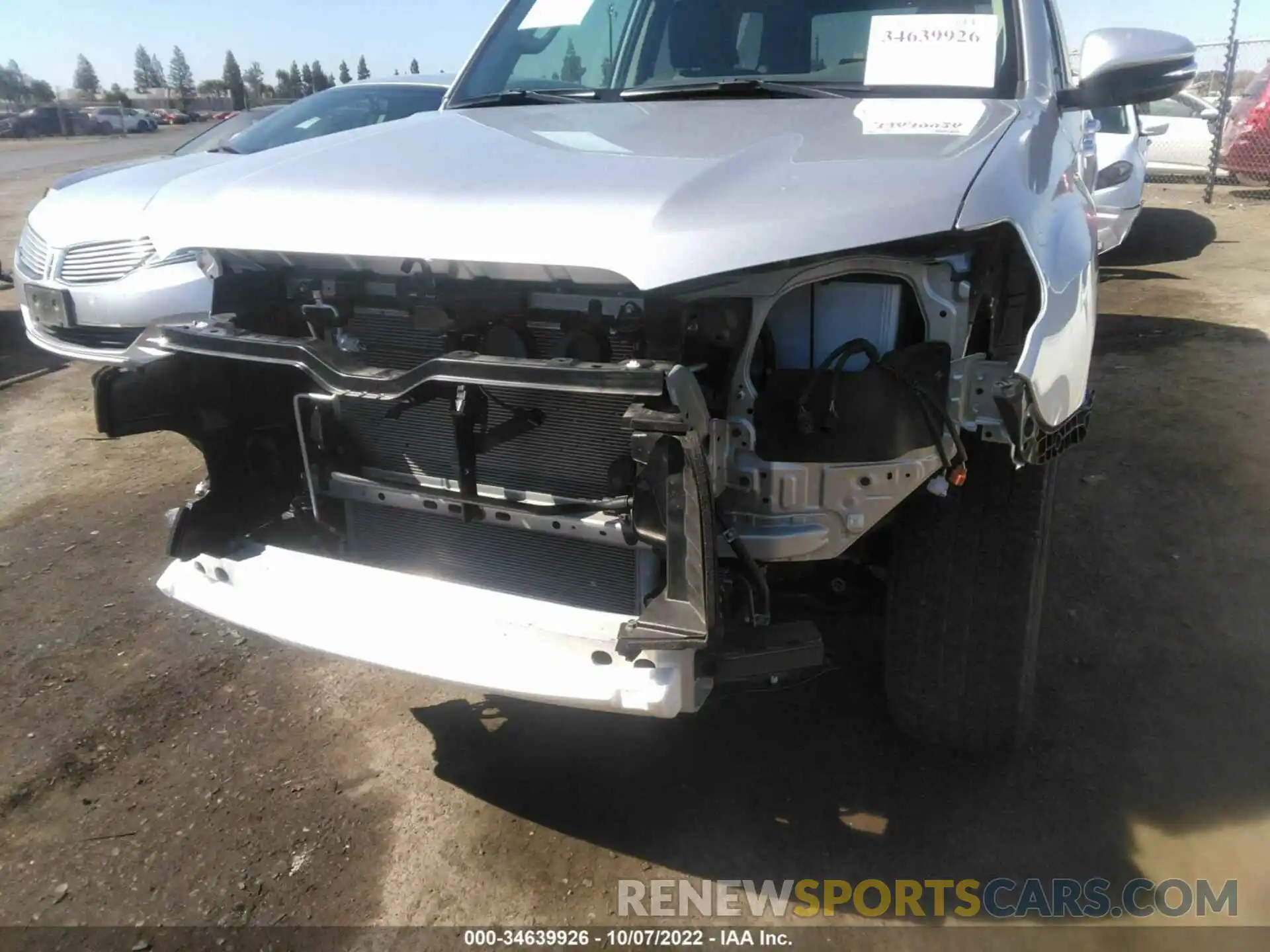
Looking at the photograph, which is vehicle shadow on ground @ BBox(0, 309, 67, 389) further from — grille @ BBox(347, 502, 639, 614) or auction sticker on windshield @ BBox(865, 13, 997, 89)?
auction sticker on windshield @ BBox(865, 13, 997, 89)

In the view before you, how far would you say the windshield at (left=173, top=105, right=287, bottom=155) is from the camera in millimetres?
6719

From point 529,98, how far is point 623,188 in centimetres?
136

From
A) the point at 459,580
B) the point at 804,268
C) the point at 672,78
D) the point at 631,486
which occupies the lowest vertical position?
the point at 459,580

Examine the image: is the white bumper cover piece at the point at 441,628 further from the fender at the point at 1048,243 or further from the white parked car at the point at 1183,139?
the white parked car at the point at 1183,139

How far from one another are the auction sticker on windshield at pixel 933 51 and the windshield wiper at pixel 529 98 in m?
0.88

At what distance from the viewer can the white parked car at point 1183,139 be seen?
12.4 m

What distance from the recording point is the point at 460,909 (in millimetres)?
2197

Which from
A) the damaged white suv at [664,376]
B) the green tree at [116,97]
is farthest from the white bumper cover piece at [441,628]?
the green tree at [116,97]

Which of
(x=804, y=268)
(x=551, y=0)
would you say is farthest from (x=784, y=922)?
(x=551, y=0)

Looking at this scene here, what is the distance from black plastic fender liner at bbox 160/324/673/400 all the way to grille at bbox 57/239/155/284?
3.23 metres

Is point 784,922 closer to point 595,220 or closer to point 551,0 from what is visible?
point 595,220

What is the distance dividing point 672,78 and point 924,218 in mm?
1641

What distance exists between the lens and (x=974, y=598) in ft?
7.46

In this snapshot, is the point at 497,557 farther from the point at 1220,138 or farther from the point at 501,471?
the point at 1220,138
